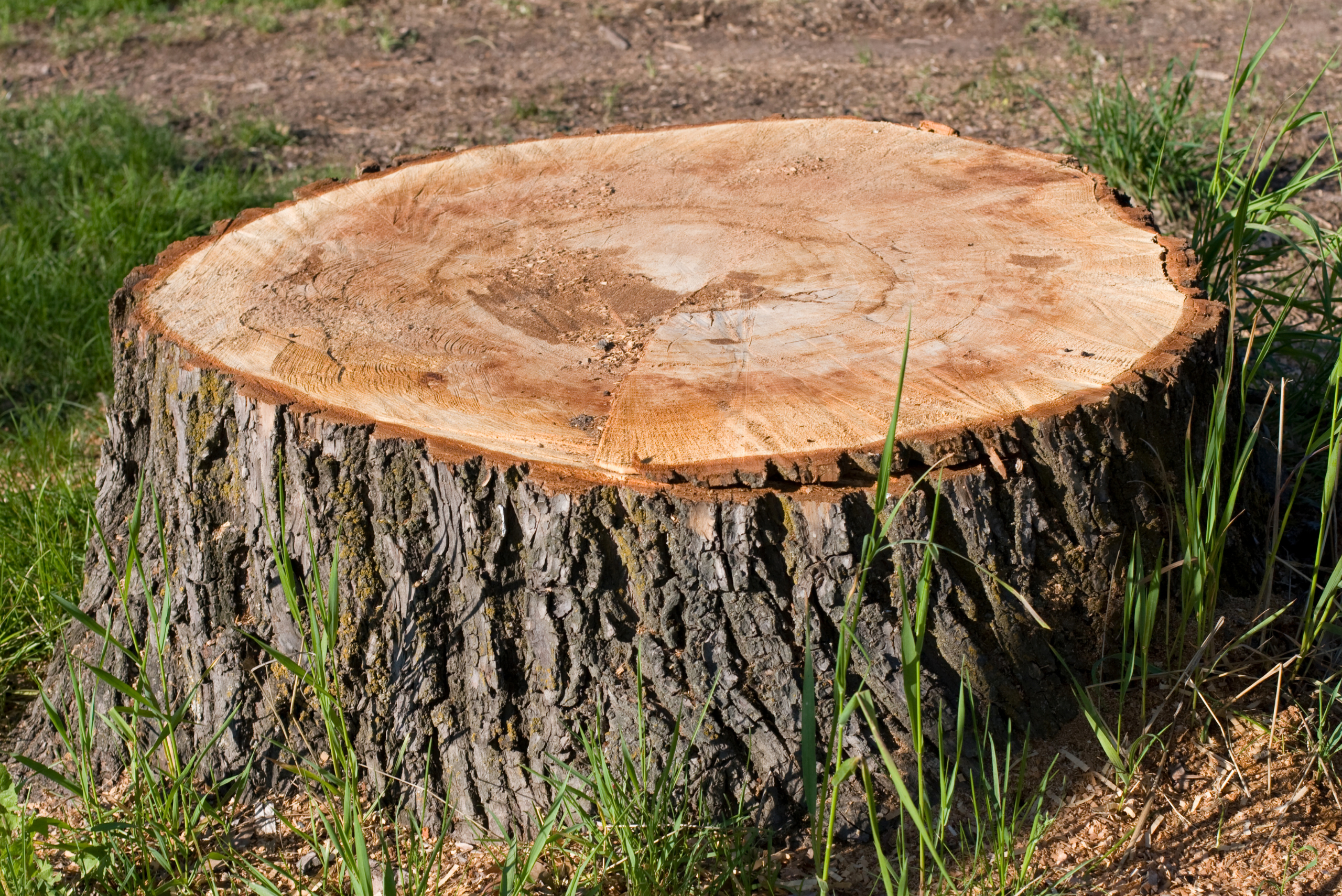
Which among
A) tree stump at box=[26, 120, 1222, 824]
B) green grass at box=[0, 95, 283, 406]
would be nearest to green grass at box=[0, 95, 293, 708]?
green grass at box=[0, 95, 283, 406]

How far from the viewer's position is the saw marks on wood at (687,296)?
1.59 metres

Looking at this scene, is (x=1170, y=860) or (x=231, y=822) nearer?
(x=1170, y=860)

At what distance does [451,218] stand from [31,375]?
5.54ft

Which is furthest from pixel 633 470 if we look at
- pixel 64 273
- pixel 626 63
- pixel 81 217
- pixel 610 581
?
pixel 626 63

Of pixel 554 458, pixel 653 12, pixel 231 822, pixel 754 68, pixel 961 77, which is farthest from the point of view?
pixel 653 12

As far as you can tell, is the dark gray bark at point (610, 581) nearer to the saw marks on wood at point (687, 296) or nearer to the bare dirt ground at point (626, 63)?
the saw marks on wood at point (687, 296)

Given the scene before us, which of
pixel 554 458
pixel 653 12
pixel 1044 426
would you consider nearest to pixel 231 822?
pixel 554 458

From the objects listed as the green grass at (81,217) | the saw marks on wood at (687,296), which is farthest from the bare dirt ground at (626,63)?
the saw marks on wood at (687,296)

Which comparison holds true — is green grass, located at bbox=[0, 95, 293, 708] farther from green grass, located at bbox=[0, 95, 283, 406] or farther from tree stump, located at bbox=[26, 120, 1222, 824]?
tree stump, located at bbox=[26, 120, 1222, 824]

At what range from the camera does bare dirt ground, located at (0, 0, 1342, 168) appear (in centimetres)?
498

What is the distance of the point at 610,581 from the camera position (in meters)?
1.55

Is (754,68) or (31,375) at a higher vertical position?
(754,68)

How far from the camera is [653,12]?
20.5ft

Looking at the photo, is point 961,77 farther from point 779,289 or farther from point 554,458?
point 554,458
